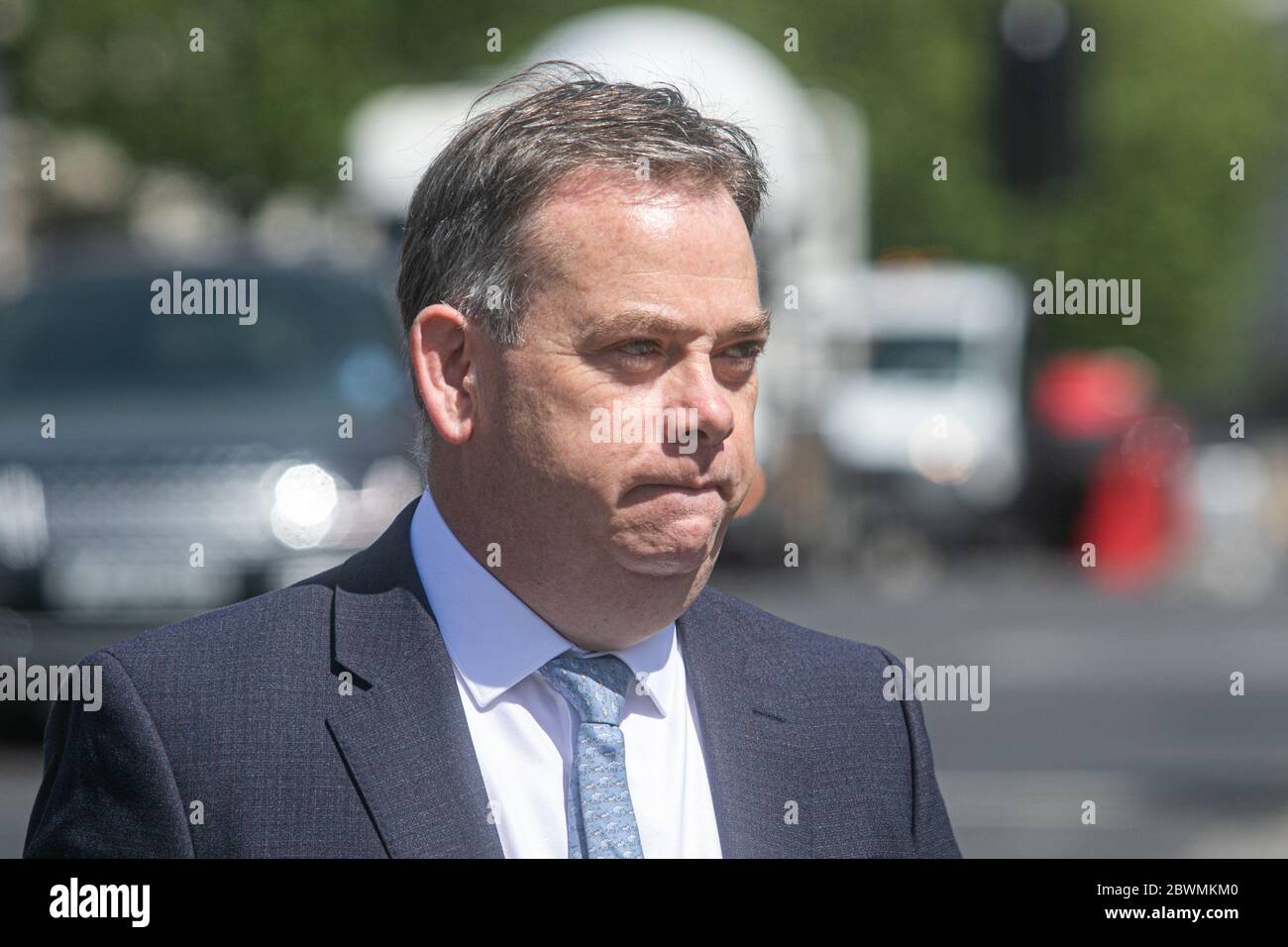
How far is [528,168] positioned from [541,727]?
1.86ft

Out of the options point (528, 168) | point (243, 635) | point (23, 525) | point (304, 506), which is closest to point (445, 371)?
point (528, 168)

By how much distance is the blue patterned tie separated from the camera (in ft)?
6.61

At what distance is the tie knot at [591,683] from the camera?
2.09 metres

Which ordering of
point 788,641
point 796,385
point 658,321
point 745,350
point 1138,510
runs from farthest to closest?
point 1138,510 → point 796,385 → point 788,641 → point 745,350 → point 658,321

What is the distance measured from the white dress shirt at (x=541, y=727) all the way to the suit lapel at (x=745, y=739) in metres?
0.03

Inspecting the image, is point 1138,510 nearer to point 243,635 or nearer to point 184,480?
point 184,480

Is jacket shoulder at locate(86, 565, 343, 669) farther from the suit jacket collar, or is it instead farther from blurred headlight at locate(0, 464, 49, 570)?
blurred headlight at locate(0, 464, 49, 570)

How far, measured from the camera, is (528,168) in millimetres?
2080

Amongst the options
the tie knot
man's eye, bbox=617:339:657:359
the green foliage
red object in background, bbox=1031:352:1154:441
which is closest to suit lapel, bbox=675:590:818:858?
the tie knot

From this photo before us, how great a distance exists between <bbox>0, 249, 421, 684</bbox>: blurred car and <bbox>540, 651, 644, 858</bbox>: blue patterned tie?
503 cm

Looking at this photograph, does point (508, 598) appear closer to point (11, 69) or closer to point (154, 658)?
point (154, 658)

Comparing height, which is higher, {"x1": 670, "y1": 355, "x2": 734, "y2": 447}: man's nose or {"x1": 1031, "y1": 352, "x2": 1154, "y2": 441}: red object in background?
{"x1": 670, "y1": 355, "x2": 734, "y2": 447}: man's nose
